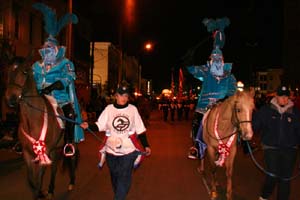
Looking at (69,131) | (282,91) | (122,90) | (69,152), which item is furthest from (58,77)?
(282,91)

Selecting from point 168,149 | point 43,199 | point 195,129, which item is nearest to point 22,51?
point 168,149

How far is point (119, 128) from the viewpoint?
680 centimetres

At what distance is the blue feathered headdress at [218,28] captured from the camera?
11469 mm

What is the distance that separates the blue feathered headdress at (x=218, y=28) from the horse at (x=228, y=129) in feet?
6.81

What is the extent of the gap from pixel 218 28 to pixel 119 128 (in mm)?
5911

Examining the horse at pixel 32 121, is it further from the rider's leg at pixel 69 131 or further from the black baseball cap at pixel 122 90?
the black baseball cap at pixel 122 90

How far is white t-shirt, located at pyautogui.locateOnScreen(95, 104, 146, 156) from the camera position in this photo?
268 inches

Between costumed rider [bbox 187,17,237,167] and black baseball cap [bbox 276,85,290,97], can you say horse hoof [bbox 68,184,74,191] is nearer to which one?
costumed rider [bbox 187,17,237,167]

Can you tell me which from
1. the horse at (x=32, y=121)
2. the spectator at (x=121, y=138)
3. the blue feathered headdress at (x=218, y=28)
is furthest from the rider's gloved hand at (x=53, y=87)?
the blue feathered headdress at (x=218, y=28)

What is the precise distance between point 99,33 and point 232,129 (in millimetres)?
58846

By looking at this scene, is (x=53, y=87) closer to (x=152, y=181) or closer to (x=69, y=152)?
(x=69, y=152)

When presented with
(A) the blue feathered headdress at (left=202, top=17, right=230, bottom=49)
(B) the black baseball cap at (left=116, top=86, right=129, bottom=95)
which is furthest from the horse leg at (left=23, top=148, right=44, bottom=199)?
(A) the blue feathered headdress at (left=202, top=17, right=230, bottom=49)

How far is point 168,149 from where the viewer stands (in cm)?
1766

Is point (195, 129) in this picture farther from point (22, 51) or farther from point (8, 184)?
point (22, 51)
